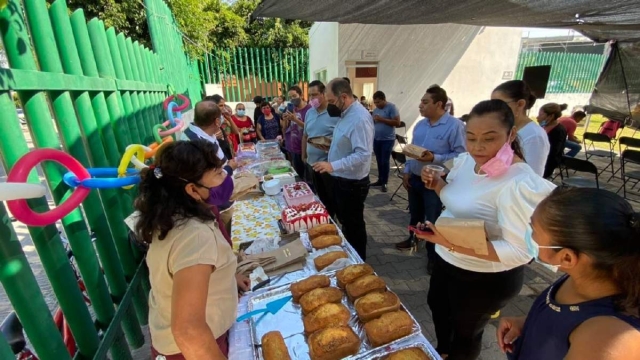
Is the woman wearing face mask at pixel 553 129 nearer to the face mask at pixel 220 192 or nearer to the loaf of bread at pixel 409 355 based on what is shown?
the loaf of bread at pixel 409 355

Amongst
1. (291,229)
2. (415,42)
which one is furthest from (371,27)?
(291,229)

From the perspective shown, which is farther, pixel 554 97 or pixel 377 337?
pixel 554 97

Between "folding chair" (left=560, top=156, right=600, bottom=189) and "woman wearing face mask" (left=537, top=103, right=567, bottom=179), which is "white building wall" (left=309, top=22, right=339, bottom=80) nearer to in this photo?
"woman wearing face mask" (left=537, top=103, right=567, bottom=179)

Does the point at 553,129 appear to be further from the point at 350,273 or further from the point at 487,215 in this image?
the point at 350,273

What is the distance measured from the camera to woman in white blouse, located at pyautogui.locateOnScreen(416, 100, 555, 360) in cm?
137

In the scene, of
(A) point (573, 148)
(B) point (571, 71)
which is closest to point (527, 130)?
(A) point (573, 148)

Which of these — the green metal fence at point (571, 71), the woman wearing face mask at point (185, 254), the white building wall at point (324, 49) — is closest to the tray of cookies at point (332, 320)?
the woman wearing face mask at point (185, 254)

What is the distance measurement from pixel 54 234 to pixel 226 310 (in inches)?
32.1

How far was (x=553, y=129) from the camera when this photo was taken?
171 inches

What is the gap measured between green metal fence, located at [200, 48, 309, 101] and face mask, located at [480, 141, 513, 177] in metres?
10.6

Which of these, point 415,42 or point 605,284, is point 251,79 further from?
point 605,284

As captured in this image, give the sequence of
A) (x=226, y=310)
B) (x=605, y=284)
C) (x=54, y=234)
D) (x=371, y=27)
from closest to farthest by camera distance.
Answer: (x=605, y=284) → (x=54, y=234) → (x=226, y=310) → (x=371, y=27)

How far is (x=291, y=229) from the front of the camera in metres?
2.34

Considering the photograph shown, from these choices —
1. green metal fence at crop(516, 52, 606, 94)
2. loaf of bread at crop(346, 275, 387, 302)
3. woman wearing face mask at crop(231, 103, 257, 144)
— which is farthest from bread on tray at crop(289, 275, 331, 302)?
green metal fence at crop(516, 52, 606, 94)
